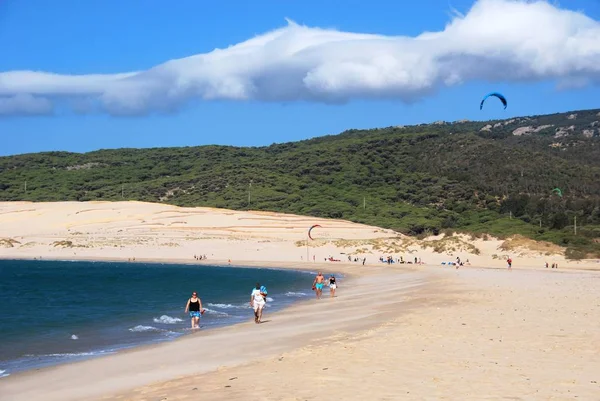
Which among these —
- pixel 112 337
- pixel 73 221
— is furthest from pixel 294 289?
pixel 73 221

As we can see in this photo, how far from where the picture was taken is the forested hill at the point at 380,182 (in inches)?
3750

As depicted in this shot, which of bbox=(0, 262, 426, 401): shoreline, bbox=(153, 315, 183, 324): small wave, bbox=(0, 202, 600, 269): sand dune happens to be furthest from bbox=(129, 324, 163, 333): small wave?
bbox=(0, 202, 600, 269): sand dune

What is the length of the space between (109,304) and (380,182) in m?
96.3

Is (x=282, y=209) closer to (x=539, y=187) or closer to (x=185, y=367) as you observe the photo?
(x=539, y=187)

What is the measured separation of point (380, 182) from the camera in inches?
4845

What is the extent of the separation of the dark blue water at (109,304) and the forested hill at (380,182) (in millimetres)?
35216

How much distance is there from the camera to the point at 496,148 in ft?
430

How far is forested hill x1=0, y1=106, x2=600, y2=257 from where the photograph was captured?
9525 centimetres

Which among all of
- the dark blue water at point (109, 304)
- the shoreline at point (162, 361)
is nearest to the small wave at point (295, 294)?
the dark blue water at point (109, 304)

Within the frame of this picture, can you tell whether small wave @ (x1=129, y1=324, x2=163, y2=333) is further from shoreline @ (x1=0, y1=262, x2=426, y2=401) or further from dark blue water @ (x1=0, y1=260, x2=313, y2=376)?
shoreline @ (x1=0, y1=262, x2=426, y2=401)

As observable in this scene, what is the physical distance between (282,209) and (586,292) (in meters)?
78.1

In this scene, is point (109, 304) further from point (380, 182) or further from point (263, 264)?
point (380, 182)

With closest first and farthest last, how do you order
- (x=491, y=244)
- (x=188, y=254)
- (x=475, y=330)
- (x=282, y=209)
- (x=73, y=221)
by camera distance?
(x=475, y=330) < (x=491, y=244) < (x=188, y=254) < (x=73, y=221) < (x=282, y=209)

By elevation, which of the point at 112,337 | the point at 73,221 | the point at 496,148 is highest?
the point at 496,148
